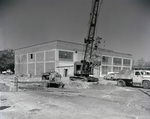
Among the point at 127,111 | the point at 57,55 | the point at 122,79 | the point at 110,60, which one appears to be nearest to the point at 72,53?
the point at 57,55

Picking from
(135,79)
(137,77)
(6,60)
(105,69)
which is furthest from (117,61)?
(6,60)

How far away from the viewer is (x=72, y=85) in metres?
18.8

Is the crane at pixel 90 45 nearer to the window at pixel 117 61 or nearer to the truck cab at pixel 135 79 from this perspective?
the truck cab at pixel 135 79

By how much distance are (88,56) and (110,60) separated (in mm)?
24892

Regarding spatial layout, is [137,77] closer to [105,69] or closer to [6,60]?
[105,69]

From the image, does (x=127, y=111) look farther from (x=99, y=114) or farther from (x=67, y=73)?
(x=67, y=73)

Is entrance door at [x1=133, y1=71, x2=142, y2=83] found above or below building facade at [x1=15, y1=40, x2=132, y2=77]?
below

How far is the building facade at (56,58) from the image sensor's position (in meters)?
37.5

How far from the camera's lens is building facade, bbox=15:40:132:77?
37.5m

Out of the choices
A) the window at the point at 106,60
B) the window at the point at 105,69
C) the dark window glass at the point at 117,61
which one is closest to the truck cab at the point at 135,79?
the window at the point at 105,69

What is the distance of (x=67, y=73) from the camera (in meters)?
37.8

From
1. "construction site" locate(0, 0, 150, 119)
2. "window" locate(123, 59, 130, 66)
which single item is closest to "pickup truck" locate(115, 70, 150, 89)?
"construction site" locate(0, 0, 150, 119)

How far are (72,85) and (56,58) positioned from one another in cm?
1880

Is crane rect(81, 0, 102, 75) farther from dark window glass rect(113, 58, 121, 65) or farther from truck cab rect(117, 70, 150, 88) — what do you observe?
dark window glass rect(113, 58, 121, 65)
